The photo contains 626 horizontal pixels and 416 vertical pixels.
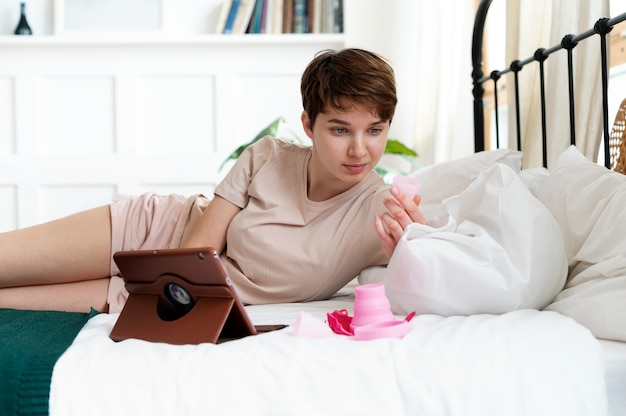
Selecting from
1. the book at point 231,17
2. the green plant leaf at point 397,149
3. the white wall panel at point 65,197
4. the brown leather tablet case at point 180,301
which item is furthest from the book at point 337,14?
the brown leather tablet case at point 180,301

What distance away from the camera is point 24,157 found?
4078 mm

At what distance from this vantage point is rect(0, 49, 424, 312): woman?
1672mm

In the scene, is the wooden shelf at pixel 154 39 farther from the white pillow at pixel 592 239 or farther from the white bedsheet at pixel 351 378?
the white bedsheet at pixel 351 378

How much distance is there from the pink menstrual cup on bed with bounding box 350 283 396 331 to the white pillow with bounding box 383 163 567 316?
0.14 meters

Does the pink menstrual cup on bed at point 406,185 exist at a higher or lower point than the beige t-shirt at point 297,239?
higher

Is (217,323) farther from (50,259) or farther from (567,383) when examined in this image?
(50,259)

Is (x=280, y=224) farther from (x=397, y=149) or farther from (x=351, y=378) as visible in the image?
(x=397, y=149)

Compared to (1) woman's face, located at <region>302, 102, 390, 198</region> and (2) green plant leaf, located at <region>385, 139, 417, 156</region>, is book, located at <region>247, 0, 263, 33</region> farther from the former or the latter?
(1) woman's face, located at <region>302, 102, 390, 198</region>

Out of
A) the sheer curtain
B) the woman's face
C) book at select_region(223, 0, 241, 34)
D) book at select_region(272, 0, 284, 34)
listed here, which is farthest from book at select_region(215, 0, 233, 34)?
the woman's face

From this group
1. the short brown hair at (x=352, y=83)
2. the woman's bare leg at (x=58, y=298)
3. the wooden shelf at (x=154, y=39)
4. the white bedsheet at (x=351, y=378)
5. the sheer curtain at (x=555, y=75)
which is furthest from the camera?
the wooden shelf at (x=154, y=39)

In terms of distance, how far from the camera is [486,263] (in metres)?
1.37

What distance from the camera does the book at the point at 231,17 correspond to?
13.4 feet

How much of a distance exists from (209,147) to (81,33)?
2.83 ft

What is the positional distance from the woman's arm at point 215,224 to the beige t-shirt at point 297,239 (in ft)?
0.07
